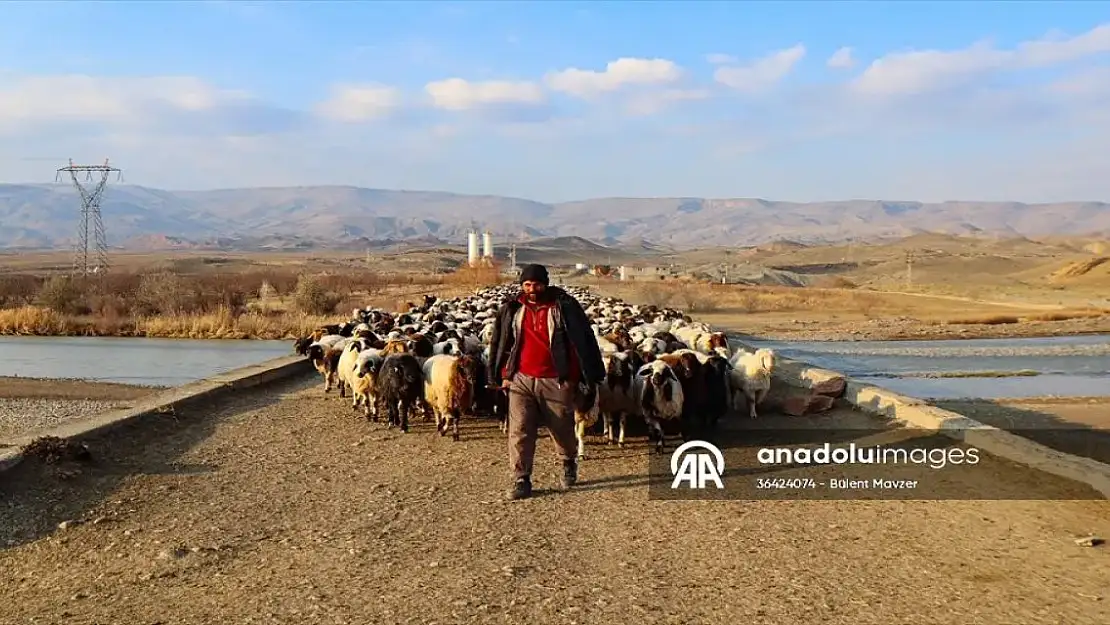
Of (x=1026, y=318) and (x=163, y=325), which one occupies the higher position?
(x=1026, y=318)

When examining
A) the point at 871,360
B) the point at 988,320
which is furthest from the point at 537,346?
the point at 988,320

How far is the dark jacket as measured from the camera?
23.3ft

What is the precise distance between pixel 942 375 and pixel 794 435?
385 inches

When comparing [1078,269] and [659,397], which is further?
[1078,269]

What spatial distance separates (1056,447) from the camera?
1060cm

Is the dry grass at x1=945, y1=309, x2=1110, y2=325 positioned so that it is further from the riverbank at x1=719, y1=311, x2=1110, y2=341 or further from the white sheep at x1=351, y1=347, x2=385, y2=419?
the white sheep at x1=351, y1=347, x2=385, y2=419

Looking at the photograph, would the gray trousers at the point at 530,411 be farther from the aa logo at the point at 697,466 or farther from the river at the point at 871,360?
the river at the point at 871,360

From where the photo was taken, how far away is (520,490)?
289 inches

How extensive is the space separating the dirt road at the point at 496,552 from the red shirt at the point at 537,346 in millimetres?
1006

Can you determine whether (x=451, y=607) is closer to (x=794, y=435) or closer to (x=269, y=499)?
(x=269, y=499)

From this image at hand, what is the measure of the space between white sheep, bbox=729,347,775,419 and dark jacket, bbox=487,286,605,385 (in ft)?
15.6

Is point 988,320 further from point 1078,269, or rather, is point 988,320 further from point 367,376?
point 1078,269

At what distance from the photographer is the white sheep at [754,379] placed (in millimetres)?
11516

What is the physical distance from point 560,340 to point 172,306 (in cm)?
2942
